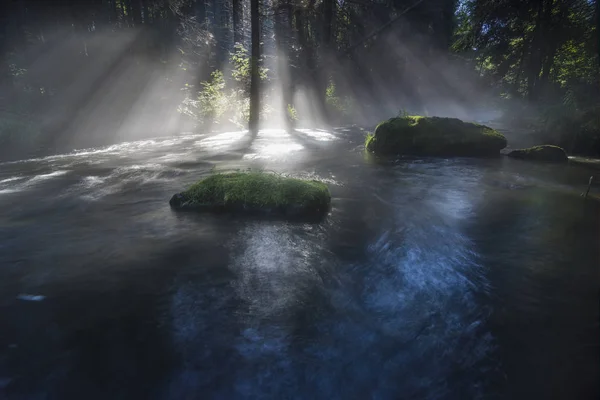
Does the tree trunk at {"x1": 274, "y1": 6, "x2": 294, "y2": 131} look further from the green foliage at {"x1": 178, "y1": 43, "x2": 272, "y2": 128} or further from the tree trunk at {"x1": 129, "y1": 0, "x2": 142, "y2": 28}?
the tree trunk at {"x1": 129, "y1": 0, "x2": 142, "y2": 28}

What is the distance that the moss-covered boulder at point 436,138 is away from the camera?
1398cm

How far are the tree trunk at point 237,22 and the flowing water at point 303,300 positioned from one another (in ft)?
86.4

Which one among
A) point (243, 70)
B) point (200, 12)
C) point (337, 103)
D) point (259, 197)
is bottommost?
point (259, 197)

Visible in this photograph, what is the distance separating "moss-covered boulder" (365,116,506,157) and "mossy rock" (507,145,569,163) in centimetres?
88

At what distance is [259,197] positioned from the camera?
7520 millimetres

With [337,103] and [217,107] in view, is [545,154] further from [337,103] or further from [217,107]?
[337,103]

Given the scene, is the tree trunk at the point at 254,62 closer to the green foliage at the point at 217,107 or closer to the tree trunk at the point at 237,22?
the green foliage at the point at 217,107

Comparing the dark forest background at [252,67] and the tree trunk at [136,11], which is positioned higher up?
the tree trunk at [136,11]

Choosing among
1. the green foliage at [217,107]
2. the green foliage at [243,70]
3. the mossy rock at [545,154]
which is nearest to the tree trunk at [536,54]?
the mossy rock at [545,154]

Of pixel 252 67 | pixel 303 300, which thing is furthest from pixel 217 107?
A: pixel 303 300

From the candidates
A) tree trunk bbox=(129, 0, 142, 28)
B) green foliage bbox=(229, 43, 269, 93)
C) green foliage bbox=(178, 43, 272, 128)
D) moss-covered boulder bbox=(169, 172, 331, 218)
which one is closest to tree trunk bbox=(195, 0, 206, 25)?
tree trunk bbox=(129, 0, 142, 28)

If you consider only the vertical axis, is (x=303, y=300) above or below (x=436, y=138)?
below

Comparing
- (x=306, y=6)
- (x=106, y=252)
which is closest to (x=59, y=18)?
(x=306, y=6)

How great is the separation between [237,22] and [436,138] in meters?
27.6
